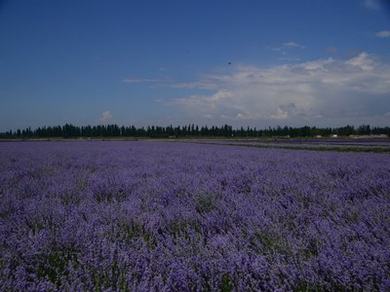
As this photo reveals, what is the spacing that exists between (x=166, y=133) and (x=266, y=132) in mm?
31859

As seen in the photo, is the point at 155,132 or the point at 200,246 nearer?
the point at 200,246

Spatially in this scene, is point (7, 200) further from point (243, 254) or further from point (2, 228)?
point (243, 254)

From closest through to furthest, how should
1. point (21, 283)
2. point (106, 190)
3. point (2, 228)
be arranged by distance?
point (21, 283)
point (2, 228)
point (106, 190)

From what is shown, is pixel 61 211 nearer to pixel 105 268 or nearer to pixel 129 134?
pixel 105 268

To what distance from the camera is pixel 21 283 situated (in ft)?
5.58

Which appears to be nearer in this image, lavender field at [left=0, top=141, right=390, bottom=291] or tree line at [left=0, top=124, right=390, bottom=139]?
lavender field at [left=0, top=141, right=390, bottom=291]

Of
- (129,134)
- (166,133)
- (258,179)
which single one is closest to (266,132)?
(166,133)

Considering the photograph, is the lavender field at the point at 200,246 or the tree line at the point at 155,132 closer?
the lavender field at the point at 200,246

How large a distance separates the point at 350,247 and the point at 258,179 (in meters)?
3.33

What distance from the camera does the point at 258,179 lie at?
17.9ft

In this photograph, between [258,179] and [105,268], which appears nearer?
[105,268]

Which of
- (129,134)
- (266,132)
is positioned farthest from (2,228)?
(129,134)

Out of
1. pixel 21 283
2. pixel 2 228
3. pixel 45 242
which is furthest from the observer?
pixel 2 228

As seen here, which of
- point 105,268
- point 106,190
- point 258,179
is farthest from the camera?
point 258,179
